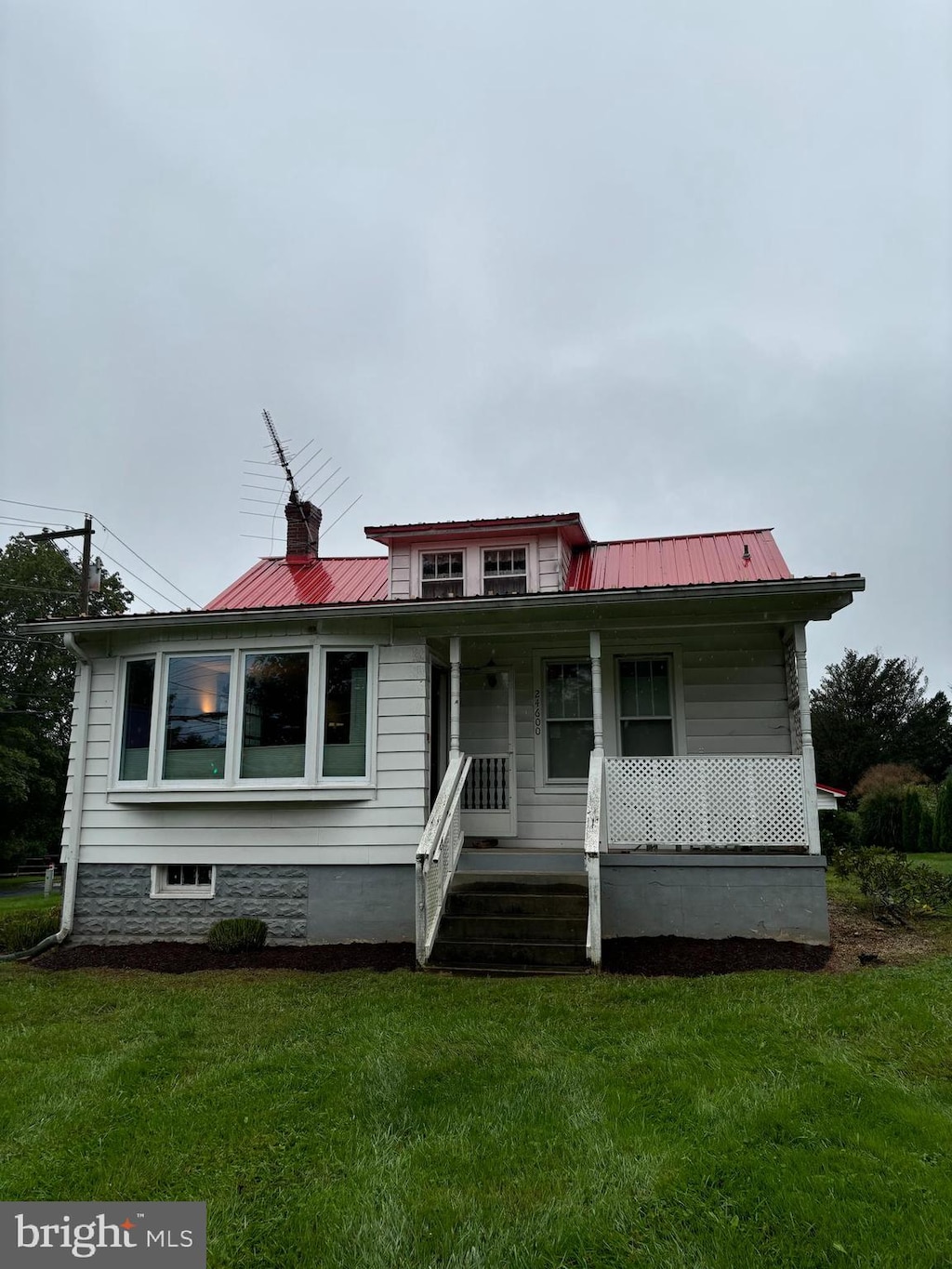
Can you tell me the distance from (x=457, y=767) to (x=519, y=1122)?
517 centimetres

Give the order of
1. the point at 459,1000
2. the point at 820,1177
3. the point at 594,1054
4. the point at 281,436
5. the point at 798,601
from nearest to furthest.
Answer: the point at 820,1177
the point at 594,1054
the point at 459,1000
the point at 798,601
the point at 281,436

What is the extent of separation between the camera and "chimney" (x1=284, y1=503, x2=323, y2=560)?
13.9 metres

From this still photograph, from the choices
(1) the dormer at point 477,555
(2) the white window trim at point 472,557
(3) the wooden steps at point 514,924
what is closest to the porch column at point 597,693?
(3) the wooden steps at point 514,924

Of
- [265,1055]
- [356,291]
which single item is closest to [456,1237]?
[265,1055]

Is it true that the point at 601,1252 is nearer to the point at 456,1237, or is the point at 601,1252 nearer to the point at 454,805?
the point at 456,1237

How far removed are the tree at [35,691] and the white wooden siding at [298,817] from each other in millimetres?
22601

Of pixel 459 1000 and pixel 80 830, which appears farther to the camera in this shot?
pixel 80 830

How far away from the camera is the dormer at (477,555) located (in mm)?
11250

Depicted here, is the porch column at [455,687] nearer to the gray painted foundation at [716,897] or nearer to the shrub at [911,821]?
the gray painted foundation at [716,897]

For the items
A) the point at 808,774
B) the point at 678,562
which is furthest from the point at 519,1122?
the point at 678,562

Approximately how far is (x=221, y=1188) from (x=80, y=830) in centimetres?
755

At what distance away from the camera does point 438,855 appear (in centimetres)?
831

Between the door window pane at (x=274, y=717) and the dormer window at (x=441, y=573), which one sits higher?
the dormer window at (x=441, y=573)

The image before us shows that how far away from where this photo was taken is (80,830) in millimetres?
9930
